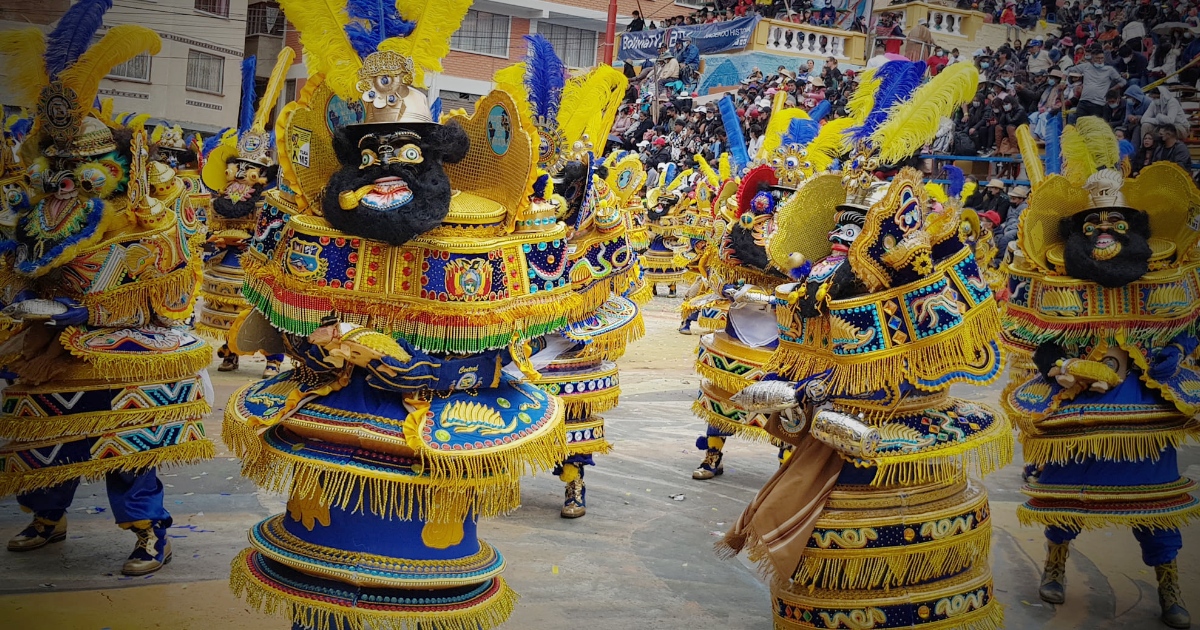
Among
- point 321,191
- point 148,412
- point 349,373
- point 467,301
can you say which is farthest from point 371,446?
point 148,412

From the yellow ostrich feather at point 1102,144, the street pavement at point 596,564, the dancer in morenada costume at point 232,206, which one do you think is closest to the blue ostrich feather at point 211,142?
the dancer in morenada costume at point 232,206

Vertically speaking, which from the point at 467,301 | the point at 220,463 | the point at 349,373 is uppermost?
the point at 467,301

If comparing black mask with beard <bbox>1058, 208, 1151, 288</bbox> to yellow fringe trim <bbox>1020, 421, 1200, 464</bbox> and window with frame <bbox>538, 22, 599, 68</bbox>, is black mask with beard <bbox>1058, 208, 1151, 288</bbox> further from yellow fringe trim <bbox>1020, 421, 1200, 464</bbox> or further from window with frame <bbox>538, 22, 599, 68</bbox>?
window with frame <bbox>538, 22, 599, 68</bbox>

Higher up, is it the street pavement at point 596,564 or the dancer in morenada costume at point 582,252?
the dancer in morenada costume at point 582,252

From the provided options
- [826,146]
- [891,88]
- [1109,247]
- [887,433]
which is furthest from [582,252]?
[1109,247]

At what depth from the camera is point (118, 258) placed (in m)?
4.60

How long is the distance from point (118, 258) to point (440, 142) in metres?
2.21

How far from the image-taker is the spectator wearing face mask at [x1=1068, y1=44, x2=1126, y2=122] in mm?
9595

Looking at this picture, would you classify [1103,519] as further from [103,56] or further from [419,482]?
[103,56]

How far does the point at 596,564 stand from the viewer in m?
5.27

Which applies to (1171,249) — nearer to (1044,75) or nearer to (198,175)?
(198,175)

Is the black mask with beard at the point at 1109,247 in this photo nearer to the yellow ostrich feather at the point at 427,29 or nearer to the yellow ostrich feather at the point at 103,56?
the yellow ostrich feather at the point at 427,29

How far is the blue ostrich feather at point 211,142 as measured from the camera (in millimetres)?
9238

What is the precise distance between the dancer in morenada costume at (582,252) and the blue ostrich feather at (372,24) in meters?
1.49
